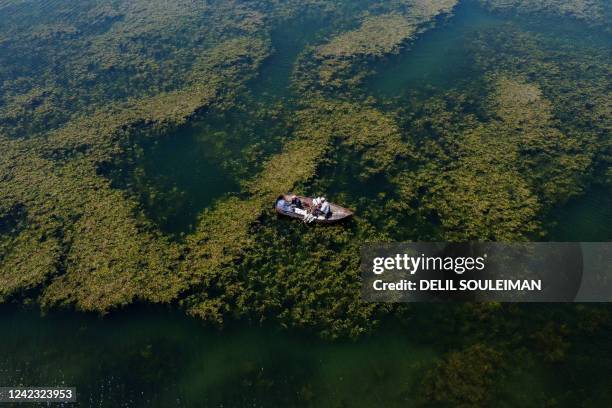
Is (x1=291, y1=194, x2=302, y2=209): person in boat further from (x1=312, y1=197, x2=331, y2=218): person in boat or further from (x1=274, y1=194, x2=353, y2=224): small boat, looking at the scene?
(x1=312, y1=197, x2=331, y2=218): person in boat

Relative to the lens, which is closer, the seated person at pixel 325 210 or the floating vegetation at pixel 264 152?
the floating vegetation at pixel 264 152

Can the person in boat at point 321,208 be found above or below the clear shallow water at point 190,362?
above

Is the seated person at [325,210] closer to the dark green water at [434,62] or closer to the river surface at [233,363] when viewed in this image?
the river surface at [233,363]

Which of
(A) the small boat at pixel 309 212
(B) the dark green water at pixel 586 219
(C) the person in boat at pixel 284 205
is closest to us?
(B) the dark green water at pixel 586 219

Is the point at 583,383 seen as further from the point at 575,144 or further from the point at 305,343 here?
the point at 575,144

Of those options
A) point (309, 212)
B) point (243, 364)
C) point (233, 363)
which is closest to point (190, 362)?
point (233, 363)

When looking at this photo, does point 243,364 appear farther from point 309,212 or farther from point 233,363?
point 309,212

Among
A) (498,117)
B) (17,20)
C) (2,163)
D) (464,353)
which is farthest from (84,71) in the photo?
(464,353)

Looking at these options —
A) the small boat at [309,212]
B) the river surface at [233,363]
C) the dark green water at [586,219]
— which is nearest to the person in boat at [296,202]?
the small boat at [309,212]
